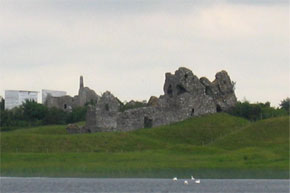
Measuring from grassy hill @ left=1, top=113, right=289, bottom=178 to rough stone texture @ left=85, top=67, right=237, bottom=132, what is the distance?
1736 mm

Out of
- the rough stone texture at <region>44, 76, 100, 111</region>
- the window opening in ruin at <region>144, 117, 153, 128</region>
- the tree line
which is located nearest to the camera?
the window opening in ruin at <region>144, 117, 153, 128</region>

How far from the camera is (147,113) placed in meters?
108

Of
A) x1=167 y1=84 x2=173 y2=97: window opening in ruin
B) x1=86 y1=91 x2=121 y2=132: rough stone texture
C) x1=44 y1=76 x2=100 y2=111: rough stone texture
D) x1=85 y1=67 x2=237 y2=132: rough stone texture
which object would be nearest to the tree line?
x1=85 y1=67 x2=237 y2=132: rough stone texture

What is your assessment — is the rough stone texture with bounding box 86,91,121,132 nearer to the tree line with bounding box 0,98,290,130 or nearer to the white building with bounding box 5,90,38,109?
the tree line with bounding box 0,98,290,130

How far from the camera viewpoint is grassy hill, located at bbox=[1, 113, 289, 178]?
81.7 metres

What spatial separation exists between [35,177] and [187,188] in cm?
1458

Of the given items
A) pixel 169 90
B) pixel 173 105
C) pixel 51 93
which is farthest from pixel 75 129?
pixel 51 93

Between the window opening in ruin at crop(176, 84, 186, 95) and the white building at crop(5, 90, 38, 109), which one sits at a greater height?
the white building at crop(5, 90, 38, 109)

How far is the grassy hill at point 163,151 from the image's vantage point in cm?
8169

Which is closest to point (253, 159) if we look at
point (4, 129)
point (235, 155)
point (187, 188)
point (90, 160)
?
point (235, 155)

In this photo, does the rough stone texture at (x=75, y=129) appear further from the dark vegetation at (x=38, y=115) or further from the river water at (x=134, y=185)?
the river water at (x=134, y=185)

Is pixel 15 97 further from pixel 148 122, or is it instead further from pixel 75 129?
pixel 75 129

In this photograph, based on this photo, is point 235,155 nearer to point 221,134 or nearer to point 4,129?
point 221,134

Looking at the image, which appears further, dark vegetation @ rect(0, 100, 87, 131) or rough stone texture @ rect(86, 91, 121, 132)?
dark vegetation @ rect(0, 100, 87, 131)
